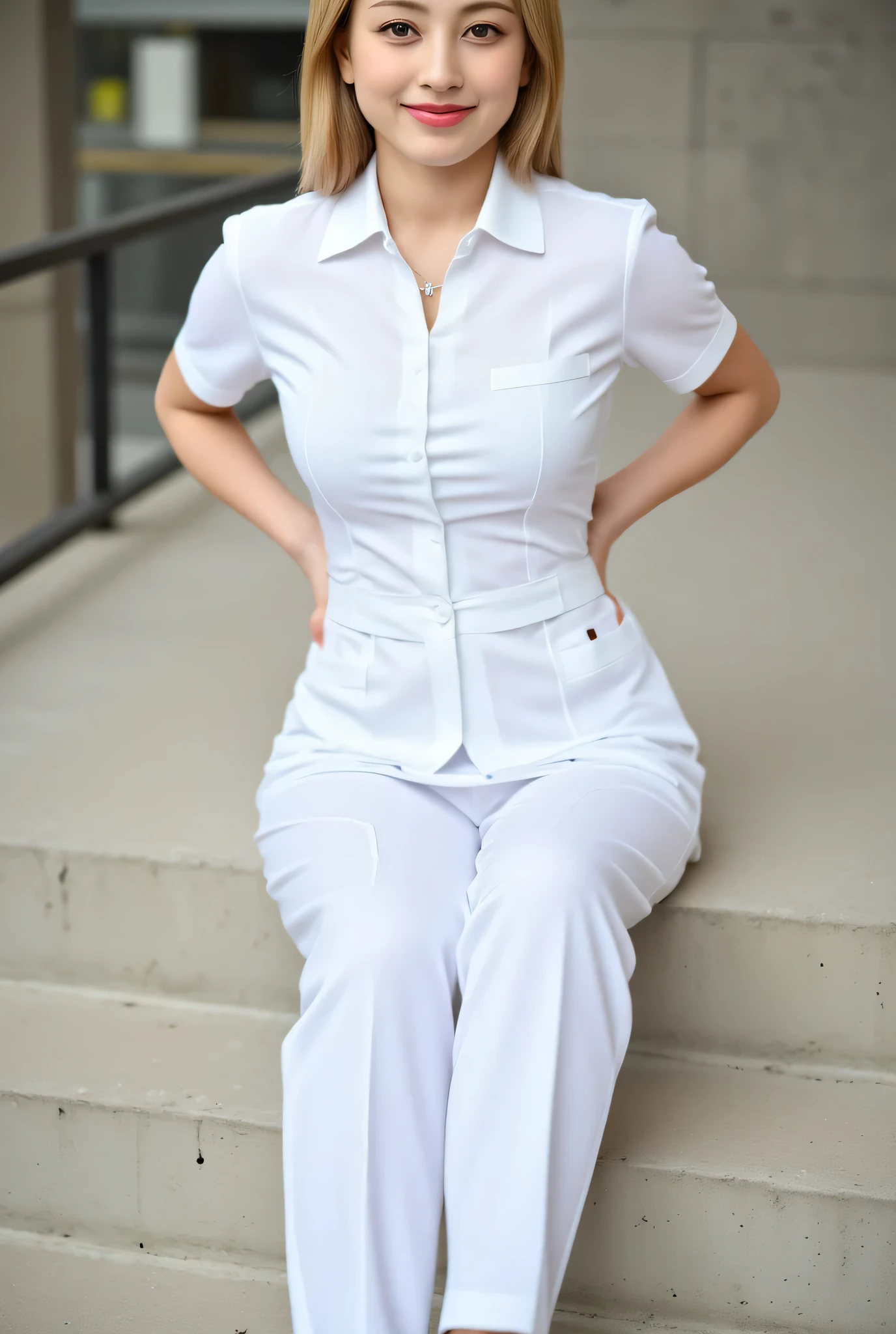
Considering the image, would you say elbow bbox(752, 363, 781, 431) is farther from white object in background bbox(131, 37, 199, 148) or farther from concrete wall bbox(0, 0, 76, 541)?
white object in background bbox(131, 37, 199, 148)

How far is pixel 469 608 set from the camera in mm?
1729

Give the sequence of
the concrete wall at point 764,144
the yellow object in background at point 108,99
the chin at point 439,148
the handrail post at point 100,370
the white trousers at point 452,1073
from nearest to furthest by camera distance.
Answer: the white trousers at point 452,1073
the chin at point 439,148
the handrail post at point 100,370
the concrete wall at point 764,144
the yellow object in background at point 108,99

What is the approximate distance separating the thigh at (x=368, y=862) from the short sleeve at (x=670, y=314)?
22.5 inches

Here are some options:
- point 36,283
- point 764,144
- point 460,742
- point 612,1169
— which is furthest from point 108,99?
point 612,1169

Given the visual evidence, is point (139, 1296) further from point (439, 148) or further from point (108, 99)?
point (108, 99)

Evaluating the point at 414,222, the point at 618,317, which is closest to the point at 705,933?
the point at 618,317

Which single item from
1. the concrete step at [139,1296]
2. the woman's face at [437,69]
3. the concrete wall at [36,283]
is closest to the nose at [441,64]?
the woman's face at [437,69]

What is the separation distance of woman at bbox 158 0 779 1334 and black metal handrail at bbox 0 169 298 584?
4.65 ft

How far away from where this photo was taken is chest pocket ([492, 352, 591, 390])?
1.65 m

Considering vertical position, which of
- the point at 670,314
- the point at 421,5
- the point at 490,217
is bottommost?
the point at 670,314

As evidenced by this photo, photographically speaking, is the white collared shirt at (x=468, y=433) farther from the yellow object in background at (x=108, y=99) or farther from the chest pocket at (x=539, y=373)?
the yellow object in background at (x=108, y=99)

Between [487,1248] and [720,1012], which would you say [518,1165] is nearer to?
[487,1248]

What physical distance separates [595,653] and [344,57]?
2.36ft

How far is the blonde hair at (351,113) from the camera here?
1.60 meters
